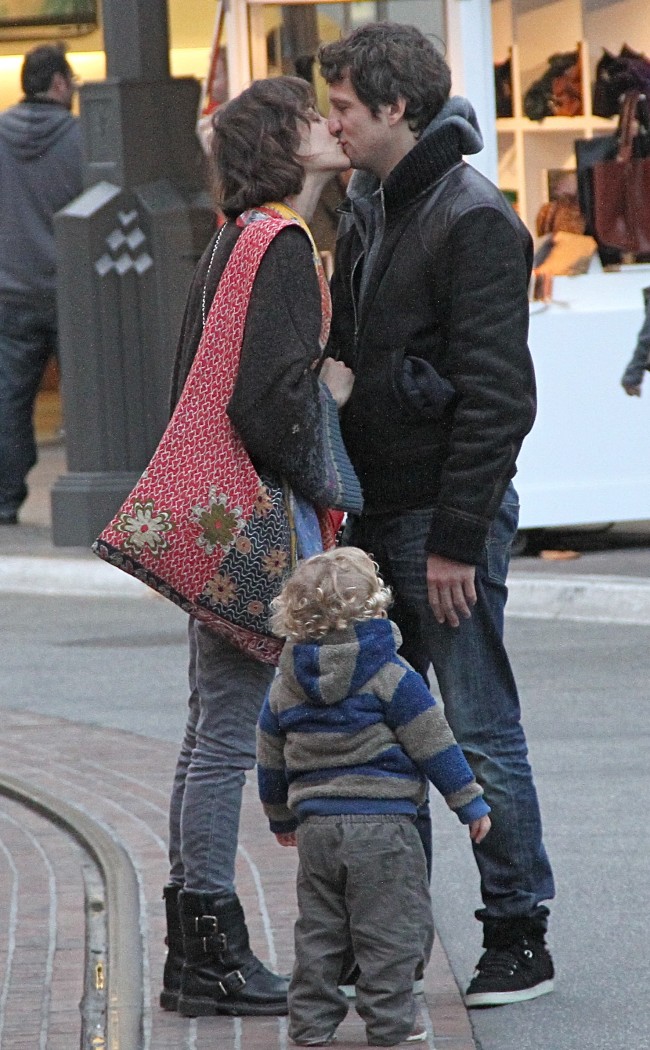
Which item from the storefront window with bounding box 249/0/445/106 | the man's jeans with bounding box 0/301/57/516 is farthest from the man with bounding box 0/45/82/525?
the storefront window with bounding box 249/0/445/106

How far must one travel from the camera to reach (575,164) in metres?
9.78

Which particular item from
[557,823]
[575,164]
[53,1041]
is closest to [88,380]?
[575,164]

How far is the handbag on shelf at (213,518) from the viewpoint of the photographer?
12.6 feet

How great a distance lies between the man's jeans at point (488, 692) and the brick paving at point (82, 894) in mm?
300

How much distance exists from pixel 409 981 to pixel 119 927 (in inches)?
42.1

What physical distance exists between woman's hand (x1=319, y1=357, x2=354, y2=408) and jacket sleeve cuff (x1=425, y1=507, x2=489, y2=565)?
0.97 ft

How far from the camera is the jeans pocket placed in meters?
4.01

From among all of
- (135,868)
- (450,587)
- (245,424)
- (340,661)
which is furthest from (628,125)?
(340,661)

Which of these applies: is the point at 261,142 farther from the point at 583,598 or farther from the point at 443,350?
the point at 583,598

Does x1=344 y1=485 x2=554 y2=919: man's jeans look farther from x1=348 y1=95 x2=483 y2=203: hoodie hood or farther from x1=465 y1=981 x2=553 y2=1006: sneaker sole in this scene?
x1=348 y1=95 x2=483 y2=203: hoodie hood

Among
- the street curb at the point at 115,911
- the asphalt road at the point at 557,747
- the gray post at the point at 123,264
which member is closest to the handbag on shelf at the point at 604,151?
the gray post at the point at 123,264

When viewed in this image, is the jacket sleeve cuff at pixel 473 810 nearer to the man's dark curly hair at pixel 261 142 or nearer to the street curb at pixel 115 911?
the street curb at pixel 115 911

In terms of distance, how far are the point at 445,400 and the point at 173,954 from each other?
4.12 feet

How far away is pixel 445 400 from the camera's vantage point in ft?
12.8
